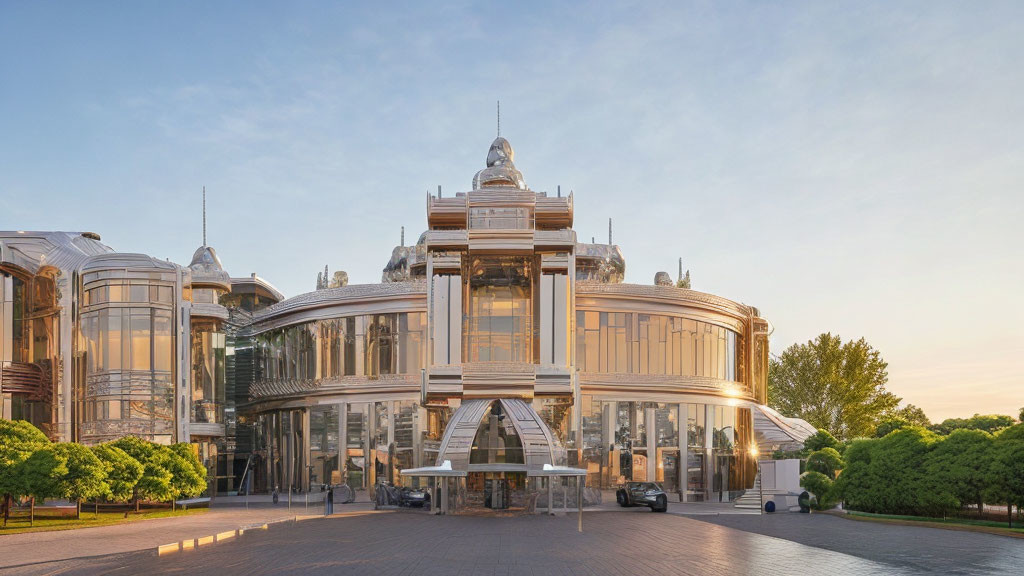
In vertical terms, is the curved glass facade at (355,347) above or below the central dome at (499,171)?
below

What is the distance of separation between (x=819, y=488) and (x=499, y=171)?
39.2 metres

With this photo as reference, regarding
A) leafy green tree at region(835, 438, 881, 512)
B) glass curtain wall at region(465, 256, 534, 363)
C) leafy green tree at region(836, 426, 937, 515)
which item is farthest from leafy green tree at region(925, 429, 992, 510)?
glass curtain wall at region(465, 256, 534, 363)

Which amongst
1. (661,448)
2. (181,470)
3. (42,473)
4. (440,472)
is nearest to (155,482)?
(181,470)

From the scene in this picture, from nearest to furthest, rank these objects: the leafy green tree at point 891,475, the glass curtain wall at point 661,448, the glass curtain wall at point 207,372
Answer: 1. the leafy green tree at point 891,475
2. the glass curtain wall at point 661,448
3. the glass curtain wall at point 207,372

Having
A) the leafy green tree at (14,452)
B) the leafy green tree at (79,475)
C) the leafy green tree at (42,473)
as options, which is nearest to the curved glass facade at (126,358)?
the leafy green tree at (14,452)

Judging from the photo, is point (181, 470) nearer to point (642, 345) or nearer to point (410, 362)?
point (410, 362)

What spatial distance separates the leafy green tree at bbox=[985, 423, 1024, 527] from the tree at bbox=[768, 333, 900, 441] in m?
54.6

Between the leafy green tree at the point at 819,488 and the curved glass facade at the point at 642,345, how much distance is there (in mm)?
16507

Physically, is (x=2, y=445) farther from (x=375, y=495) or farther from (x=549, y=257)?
(x=549, y=257)

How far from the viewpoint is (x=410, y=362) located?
7038 cm

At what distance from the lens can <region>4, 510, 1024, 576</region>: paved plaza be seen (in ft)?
93.5

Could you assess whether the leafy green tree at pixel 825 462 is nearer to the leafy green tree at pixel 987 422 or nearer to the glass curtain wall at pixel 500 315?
the leafy green tree at pixel 987 422

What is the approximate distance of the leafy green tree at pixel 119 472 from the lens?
48469 millimetres

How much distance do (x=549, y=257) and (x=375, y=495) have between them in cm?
1955
